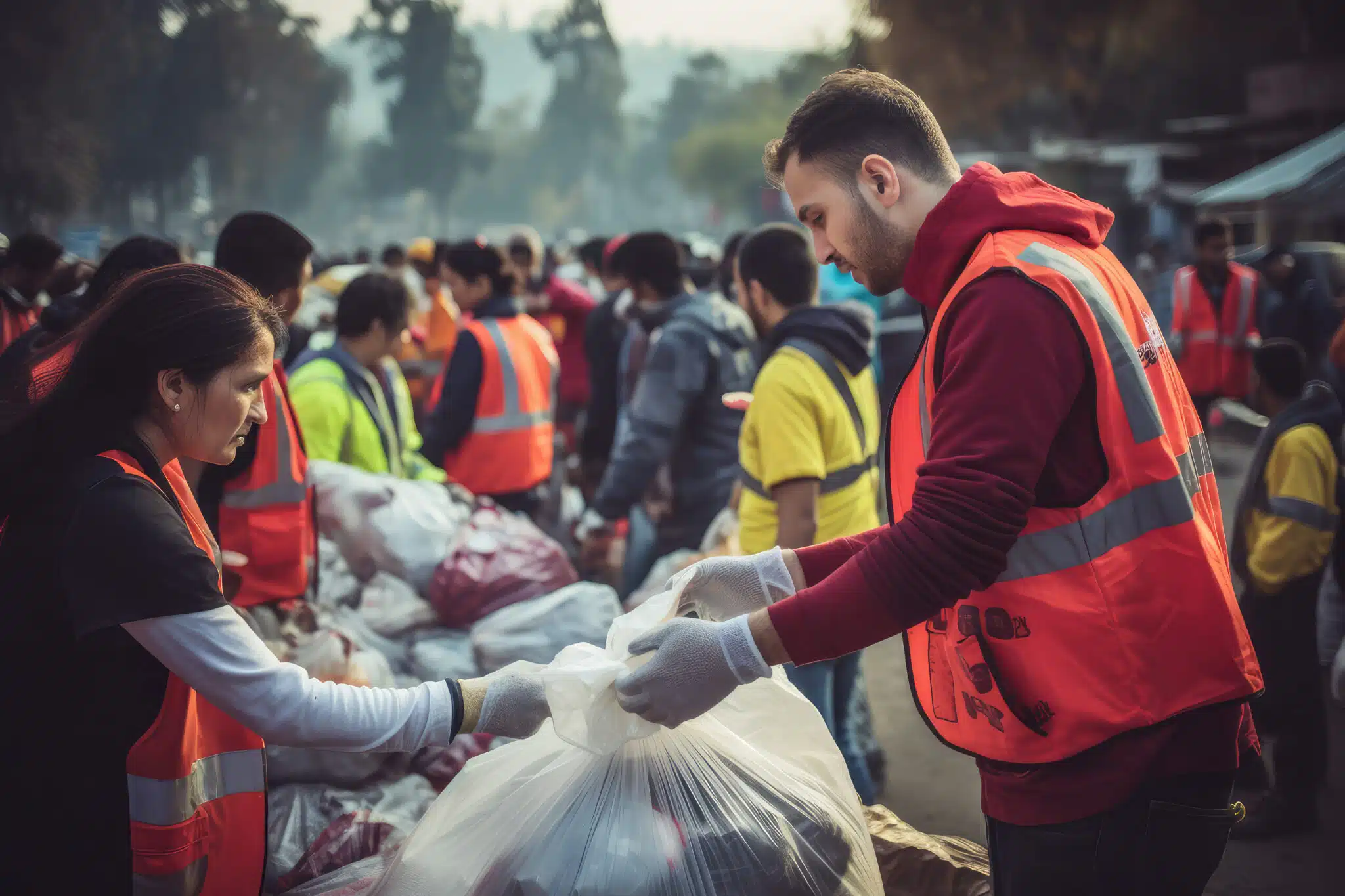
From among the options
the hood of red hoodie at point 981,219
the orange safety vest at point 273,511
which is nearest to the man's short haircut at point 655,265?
the orange safety vest at point 273,511

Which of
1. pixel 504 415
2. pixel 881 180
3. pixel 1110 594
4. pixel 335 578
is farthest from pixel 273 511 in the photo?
pixel 1110 594

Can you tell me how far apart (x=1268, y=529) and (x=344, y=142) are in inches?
2610

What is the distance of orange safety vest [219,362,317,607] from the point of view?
3.05 meters

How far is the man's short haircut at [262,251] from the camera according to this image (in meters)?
3.16

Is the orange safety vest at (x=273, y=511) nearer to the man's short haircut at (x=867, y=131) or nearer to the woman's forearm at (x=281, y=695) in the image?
the woman's forearm at (x=281, y=695)

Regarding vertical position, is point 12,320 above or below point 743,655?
above

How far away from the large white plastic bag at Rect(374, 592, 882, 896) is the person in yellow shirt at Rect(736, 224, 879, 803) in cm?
126

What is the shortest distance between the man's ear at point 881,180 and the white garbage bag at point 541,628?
2003 mm

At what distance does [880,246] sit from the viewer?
5.83ft

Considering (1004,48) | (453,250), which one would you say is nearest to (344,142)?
(1004,48)

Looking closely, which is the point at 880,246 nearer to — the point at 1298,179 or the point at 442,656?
the point at 442,656

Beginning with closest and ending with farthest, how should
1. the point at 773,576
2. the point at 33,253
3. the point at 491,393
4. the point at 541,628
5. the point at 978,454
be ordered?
the point at 978,454 → the point at 773,576 → the point at 541,628 → the point at 491,393 → the point at 33,253

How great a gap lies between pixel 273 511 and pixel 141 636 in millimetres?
1564

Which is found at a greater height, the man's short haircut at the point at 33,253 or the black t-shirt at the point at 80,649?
the man's short haircut at the point at 33,253
